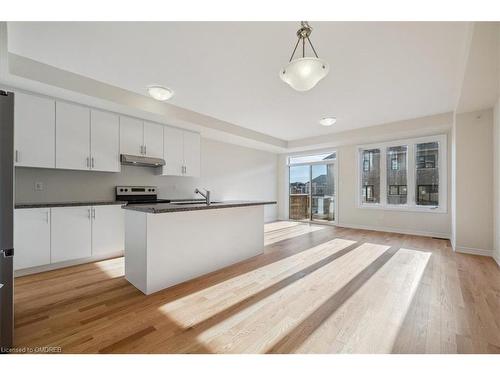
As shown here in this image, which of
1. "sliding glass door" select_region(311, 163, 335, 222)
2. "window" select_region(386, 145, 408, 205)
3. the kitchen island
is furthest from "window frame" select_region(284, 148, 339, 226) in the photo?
the kitchen island

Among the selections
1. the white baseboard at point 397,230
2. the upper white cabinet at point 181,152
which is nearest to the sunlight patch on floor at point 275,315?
the upper white cabinet at point 181,152

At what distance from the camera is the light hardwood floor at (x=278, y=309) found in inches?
61.0

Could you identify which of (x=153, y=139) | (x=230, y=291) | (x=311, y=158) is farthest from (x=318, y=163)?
(x=230, y=291)

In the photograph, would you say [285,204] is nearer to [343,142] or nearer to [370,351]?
[343,142]

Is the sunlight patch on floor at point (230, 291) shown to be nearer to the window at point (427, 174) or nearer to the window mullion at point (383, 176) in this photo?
the window mullion at point (383, 176)

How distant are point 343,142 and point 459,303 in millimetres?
4634

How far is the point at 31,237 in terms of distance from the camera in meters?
2.82

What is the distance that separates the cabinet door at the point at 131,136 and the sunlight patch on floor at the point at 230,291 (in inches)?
111

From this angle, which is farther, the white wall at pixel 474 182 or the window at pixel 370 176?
the window at pixel 370 176

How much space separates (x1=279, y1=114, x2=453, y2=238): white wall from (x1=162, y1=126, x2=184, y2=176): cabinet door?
4.09 m

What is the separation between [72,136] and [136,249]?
7.06 ft

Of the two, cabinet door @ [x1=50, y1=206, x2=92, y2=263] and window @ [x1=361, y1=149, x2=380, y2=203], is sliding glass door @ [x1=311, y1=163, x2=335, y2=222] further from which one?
cabinet door @ [x1=50, y1=206, x2=92, y2=263]

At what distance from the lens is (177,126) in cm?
454

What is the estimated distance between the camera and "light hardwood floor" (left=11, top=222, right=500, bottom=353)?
5.08ft
